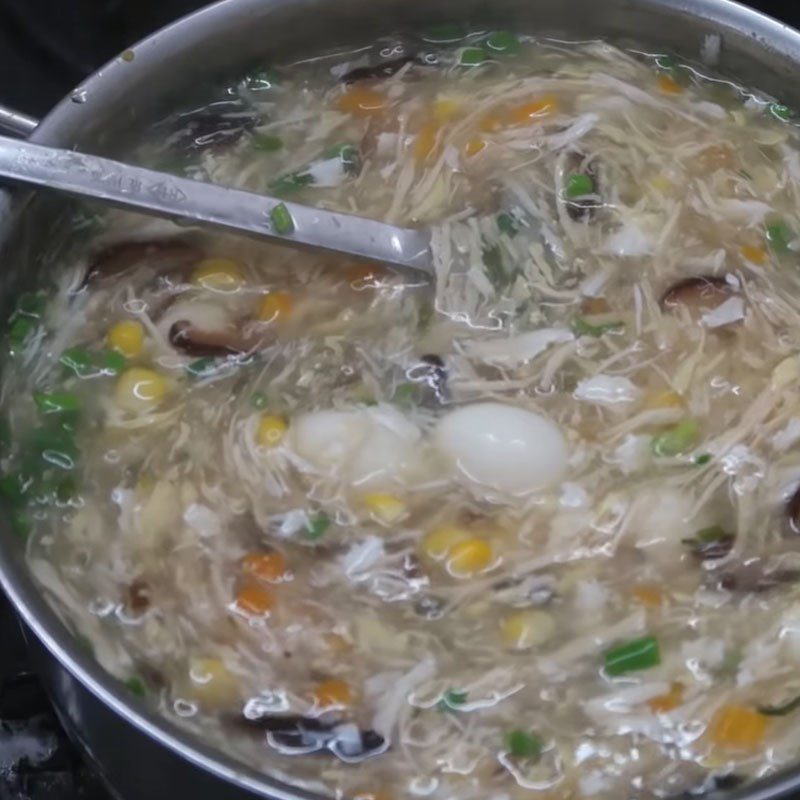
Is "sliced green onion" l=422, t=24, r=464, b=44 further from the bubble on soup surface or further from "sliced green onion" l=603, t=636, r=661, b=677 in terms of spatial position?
"sliced green onion" l=603, t=636, r=661, b=677

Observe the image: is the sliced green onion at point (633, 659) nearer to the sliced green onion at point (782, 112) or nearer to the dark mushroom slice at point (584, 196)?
the dark mushroom slice at point (584, 196)

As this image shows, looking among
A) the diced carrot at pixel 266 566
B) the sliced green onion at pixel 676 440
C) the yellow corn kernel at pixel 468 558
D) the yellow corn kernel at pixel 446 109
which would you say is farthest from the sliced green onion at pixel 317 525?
the yellow corn kernel at pixel 446 109

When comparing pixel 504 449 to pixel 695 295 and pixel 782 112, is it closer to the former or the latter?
pixel 695 295

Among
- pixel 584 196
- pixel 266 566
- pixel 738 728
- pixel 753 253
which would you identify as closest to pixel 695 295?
pixel 753 253

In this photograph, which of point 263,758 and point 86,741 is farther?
point 86,741

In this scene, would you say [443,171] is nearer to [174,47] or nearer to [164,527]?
[174,47]

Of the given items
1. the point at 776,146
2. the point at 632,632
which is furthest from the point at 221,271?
the point at 776,146

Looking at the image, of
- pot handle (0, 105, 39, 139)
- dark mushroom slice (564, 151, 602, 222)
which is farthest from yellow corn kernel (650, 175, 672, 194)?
pot handle (0, 105, 39, 139)
